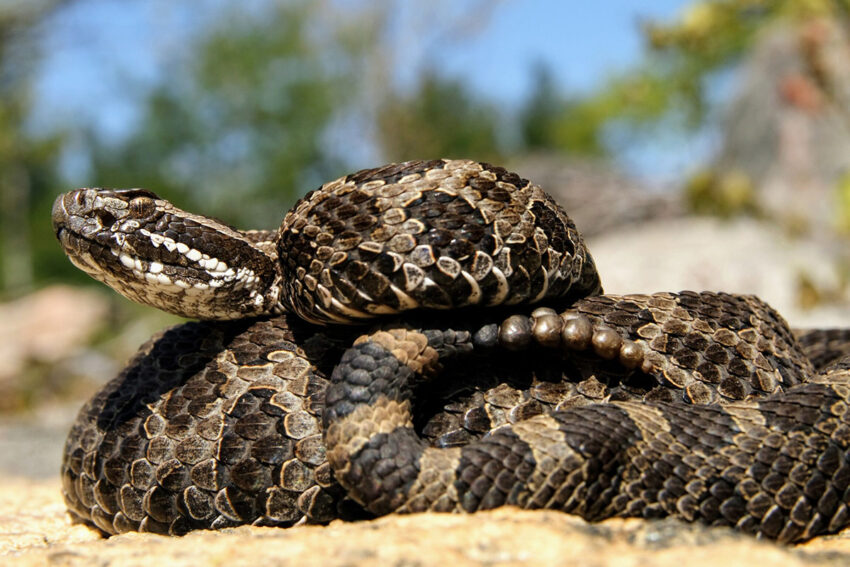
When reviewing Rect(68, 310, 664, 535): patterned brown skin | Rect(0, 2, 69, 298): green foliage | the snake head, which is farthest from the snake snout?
Rect(0, 2, 69, 298): green foliage

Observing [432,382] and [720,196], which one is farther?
[720,196]

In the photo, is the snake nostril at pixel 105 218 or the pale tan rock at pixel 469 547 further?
the snake nostril at pixel 105 218

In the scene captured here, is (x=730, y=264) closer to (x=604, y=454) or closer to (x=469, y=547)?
(x=604, y=454)

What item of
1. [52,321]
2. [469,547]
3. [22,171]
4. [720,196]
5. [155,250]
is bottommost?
[52,321]

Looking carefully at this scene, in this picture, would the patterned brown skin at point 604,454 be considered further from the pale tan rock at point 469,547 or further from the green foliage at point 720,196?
the green foliage at point 720,196

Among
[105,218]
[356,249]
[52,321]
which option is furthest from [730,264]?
[52,321]

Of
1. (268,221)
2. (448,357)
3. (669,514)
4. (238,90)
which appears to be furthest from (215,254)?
(238,90)

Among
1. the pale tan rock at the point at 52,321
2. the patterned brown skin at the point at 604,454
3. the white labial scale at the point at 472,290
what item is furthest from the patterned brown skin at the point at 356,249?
the pale tan rock at the point at 52,321

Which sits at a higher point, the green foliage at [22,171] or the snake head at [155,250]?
the snake head at [155,250]
